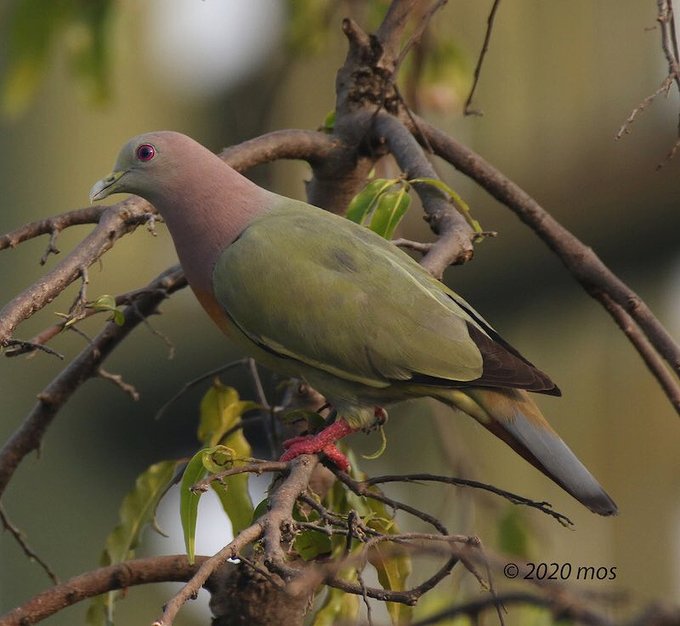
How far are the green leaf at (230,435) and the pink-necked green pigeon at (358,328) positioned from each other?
156mm

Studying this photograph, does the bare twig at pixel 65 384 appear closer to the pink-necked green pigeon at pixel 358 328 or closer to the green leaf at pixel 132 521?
the pink-necked green pigeon at pixel 358 328

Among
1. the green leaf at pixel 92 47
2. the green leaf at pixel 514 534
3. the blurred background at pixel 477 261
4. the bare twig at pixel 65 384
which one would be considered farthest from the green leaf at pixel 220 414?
the blurred background at pixel 477 261

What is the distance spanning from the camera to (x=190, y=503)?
2.45 metres

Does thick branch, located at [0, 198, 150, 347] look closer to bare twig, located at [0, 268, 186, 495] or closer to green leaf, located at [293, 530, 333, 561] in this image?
bare twig, located at [0, 268, 186, 495]

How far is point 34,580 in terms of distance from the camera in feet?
27.3

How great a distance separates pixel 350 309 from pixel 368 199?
33cm

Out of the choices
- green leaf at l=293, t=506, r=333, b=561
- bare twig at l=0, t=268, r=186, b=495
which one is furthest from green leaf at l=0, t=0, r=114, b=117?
green leaf at l=293, t=506, r=333, b=561

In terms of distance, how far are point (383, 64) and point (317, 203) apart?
519 mm

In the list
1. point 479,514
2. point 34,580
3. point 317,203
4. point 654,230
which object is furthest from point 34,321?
point 317,203

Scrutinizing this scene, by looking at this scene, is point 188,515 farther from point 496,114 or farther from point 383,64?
point 496,114

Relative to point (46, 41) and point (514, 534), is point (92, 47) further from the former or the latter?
point (514, 534)

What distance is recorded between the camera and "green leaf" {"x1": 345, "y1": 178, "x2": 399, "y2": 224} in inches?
125

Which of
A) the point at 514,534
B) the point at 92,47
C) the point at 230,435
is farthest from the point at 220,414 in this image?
the point at 92,47

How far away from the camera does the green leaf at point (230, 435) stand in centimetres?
293
